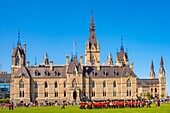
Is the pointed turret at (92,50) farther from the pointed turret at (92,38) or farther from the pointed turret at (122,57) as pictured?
the pointed turret at (122,57)

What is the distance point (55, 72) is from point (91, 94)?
1230 centimetres

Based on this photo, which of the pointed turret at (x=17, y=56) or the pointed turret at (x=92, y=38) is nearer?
the pointed turret at (x=17, y=56)

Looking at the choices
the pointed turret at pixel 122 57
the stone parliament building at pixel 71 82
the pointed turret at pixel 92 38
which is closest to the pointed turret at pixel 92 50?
the pointed turret at pixel 92 38

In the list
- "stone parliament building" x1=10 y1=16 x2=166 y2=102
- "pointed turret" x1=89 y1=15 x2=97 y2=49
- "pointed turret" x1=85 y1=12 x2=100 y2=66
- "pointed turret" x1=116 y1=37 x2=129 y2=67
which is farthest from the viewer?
"pointed turret" x1=89 y1=15 x2=97 y2=49

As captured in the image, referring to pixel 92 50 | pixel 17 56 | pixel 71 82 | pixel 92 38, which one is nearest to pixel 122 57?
pixel 92 50

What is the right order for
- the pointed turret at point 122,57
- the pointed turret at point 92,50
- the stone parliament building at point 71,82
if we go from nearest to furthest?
1. the stone parliament building at point 71,82
2. the pointed turret at point 122,57
3. the pointed turret at point 92,50

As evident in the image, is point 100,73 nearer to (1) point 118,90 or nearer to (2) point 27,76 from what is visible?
(1) point 118,90

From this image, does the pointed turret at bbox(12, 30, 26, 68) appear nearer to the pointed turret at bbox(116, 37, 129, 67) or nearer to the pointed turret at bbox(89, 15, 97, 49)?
the pointed turret at bbox(116, 37, 129, 67)

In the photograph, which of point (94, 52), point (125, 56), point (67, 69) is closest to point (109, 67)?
point (67, 69)

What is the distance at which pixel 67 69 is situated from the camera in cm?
12950

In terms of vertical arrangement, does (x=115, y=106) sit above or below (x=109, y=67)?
below

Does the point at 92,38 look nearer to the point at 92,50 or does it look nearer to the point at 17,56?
the point at 92,50

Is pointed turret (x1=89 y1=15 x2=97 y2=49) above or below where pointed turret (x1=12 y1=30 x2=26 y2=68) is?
above

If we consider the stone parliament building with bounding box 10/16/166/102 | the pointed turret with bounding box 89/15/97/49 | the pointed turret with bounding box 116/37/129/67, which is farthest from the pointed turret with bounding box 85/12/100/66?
the stone parliament building with bounding box 10/16/166/102
